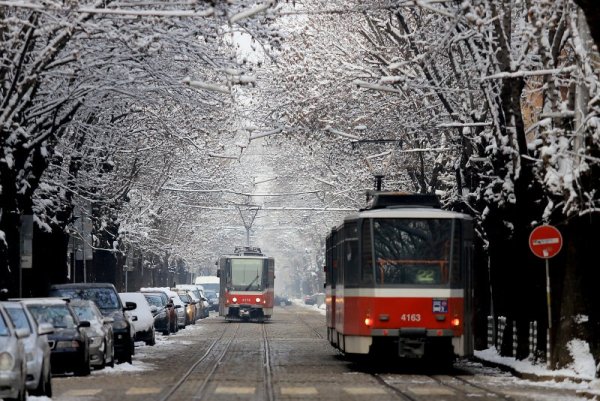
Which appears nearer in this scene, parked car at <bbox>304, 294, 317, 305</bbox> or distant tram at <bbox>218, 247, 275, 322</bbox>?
distant tram at <bbox>218, 247, 275, 322</bbox>

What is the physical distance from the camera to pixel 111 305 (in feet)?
116

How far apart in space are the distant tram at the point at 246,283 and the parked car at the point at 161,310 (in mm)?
16489

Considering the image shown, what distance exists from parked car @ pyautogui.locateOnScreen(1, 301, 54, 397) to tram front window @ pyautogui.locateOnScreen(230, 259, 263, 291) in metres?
48.5

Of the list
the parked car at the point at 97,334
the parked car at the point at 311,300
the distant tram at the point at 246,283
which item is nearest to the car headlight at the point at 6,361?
the parked car at the point at 97,334

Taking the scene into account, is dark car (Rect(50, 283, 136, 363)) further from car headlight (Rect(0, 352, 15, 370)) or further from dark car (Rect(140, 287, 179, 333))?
dark car (Rect(140, 287, 179, 333))

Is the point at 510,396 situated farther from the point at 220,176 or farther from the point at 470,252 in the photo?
the point at 220,176

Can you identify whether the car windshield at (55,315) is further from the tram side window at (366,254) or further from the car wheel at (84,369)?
the tram side window at (366,254)

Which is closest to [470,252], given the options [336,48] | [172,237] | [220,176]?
[336,48]

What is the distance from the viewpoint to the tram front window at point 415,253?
29.6 meters

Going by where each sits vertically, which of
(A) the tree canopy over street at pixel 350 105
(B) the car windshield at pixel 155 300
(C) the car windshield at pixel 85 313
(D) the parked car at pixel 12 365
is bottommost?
(D) the parked car at pixel 12 365

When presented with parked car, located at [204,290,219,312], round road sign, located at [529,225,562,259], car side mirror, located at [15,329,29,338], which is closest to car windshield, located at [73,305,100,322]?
round road sign, located at [529,225,562,259]

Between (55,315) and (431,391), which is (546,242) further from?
(55,315)

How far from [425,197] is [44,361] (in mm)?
11610

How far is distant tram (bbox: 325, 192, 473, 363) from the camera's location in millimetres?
29375
